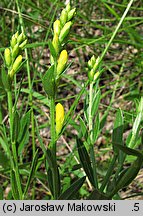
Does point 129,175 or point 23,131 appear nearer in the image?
point 129,175

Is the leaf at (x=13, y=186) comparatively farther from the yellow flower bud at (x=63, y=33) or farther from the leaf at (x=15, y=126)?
the yellow flower bud at (x=63, y=33)

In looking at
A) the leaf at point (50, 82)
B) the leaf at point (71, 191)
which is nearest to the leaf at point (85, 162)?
the leaf at point (71, 191)

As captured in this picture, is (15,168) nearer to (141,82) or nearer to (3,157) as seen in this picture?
(3,157)

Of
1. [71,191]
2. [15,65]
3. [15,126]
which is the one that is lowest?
[71,191]

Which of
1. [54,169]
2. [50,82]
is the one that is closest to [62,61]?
[50,82]

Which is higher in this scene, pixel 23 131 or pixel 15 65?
pixel 15 65

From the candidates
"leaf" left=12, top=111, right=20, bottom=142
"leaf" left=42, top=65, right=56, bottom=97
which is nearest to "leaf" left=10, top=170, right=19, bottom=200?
"leaf" left=12, top=111, right=20, bottom=142

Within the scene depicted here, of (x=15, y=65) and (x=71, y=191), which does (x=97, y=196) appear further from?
(x=15, y=65)
